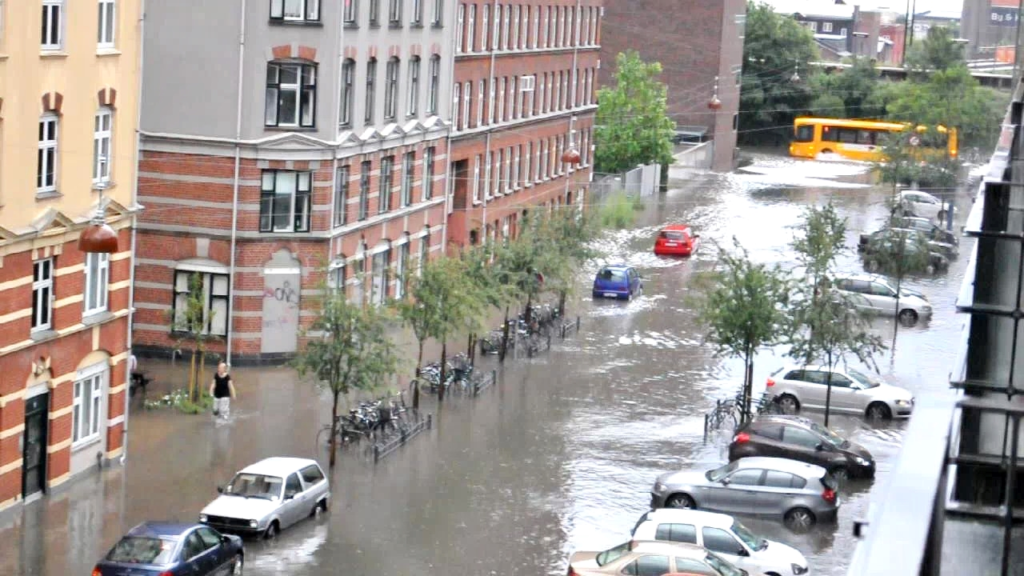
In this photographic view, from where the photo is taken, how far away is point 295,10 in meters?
38.9

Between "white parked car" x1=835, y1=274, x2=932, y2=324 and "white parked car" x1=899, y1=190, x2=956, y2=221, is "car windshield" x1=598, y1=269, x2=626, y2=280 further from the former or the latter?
"white parked car" x1=899, y1=190, x2=956, y2=221

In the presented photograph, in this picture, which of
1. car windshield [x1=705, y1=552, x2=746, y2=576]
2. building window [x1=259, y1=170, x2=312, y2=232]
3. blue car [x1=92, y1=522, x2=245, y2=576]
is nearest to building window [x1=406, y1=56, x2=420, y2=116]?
building window [x1=259, y1=170, x2=312, y2=232]

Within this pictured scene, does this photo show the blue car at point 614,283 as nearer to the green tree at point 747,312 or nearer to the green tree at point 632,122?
the green tree at point 747,312

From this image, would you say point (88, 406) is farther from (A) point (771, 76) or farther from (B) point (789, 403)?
(A) point (771, 76)

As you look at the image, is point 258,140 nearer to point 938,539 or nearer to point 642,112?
point 938,539

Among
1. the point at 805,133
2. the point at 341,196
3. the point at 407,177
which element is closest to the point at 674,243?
the point at 407,177

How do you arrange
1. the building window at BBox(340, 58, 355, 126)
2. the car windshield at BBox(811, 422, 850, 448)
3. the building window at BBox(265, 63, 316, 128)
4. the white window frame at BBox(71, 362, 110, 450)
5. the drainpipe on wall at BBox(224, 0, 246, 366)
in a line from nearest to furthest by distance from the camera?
the white window frame at BBox(71, 362, 110, 450) → the car windshield at BBox(811, 422, 850, 448) → the drainpipe on wall at BBox(224, 0, 246, 366) → the building window at BBox(265, 63, 316, 128) → the building window at BBox(340, 58, 355, 126)

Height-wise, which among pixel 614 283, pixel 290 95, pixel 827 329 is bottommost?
pixel 614 283

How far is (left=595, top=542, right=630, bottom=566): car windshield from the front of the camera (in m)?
22.1

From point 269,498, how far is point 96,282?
5.47m

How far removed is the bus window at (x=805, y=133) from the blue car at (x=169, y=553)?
261 ft

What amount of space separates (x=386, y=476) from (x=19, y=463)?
21.5 ft

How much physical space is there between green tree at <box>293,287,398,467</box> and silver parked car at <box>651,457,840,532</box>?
5598 mm

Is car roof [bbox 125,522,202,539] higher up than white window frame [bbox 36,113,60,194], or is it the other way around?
white window frame [bbox 36,113,60,194]
